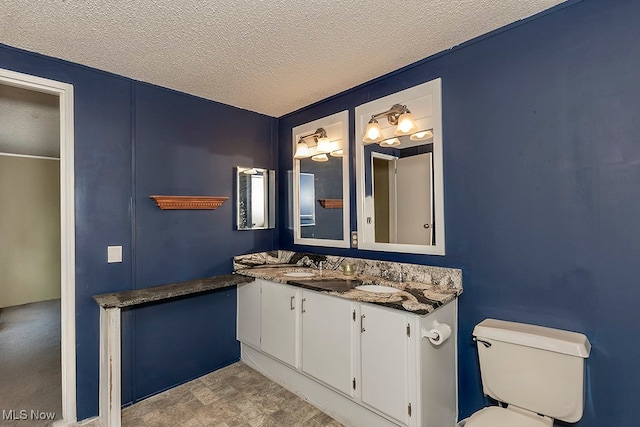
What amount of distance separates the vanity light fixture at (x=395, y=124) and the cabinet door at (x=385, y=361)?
121 centimetres

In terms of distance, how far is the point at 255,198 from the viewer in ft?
9.87

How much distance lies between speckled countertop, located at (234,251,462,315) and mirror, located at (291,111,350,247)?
0.71ft

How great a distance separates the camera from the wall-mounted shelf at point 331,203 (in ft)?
8.74

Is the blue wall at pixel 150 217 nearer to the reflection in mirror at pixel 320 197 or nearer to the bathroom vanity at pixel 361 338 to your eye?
the bathroom vanity at pixel 361 338

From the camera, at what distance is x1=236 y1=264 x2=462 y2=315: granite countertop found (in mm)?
1654

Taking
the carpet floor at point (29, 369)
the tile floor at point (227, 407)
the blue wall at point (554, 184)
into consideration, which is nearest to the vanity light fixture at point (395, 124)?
the blue wall at point (554, 184)

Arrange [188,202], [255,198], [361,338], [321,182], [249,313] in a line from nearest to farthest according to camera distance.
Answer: [361,338], [188,202], [249,313], [321,182], [255,198]

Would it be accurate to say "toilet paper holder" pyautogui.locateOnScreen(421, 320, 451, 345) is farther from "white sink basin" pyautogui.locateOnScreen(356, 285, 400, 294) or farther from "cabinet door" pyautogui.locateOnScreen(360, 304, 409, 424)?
"white sink basin" pyautogui.locateOnScreen(356, 285, 400, 294)

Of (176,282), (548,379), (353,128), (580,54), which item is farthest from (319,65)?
(548,379)

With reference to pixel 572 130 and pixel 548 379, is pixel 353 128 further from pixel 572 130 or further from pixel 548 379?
pixel 548 379

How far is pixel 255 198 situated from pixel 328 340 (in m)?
1.55

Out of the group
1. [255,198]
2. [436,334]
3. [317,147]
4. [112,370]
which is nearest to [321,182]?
[317,147]

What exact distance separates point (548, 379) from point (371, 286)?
1001 millimetres

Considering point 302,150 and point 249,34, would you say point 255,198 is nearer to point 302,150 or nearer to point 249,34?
point 302,150
